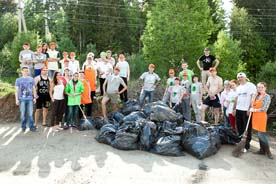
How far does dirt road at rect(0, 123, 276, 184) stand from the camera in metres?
6.25

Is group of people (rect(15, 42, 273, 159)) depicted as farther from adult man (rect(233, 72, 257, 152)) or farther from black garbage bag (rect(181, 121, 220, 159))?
black garbage bag (rect(181, 121, 220, 159))

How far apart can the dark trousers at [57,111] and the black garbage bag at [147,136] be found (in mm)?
2382

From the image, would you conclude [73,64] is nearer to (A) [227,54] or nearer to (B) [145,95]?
(B) [145,95]

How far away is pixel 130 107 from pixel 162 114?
1.60m

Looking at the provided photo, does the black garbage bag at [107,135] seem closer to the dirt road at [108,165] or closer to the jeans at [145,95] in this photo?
the dirt road at [108,165]

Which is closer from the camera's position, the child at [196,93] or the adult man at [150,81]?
the child at [196,93]

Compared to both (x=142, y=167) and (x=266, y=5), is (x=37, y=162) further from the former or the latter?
(x=266, y=5)

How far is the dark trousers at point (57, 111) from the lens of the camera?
8.88 m

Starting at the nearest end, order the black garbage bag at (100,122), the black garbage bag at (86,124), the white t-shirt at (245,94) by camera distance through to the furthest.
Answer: the white t-shirt at (245,94) < the black garbage bag at (86,124) < the black garbage bag at (100,122)

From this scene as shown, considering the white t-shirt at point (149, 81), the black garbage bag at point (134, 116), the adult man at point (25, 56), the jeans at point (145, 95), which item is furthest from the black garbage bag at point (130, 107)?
the adult man at point (25, 56)

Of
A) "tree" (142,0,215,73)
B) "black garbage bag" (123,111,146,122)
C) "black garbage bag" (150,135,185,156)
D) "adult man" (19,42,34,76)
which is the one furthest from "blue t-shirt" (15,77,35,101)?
"tree" (142,0,215,73)

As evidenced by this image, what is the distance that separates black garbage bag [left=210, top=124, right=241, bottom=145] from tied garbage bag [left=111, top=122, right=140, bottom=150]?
1.85 meters

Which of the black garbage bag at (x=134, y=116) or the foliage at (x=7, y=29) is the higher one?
the foliage at (x=7, y=29)

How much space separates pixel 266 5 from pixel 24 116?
2576 centimetres
